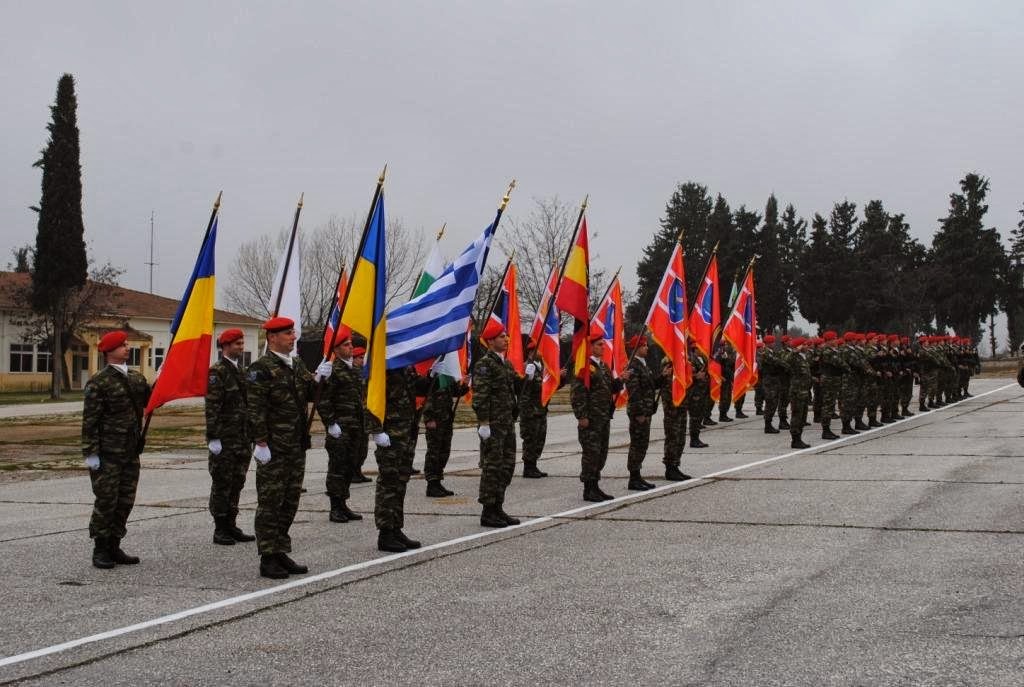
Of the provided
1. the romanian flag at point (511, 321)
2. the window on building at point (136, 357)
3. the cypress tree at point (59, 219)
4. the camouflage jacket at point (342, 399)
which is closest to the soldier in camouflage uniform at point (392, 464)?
the camouflage jacket at point (342, 399)

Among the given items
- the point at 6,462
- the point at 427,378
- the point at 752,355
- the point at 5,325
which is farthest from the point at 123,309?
the point at 427,378

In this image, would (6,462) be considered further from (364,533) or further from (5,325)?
(5,325)

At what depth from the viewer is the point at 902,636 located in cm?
524

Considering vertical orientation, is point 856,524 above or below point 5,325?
below

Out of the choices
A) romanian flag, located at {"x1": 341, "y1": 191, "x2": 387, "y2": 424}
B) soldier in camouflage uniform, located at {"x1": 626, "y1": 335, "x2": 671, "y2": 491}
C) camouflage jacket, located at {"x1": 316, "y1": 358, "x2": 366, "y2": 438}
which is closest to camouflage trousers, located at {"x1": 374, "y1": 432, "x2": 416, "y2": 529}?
romanian flag, located at {"x1": 341, "y1": 191, "x2": 387, "y2": 424}

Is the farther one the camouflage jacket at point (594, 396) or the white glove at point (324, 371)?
the camouflage jacket at point (594, 396)

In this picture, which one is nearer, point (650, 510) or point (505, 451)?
point (505, 451)

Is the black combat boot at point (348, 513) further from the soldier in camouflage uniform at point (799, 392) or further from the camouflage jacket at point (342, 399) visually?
the soldier in camouflage uniform at point (799, 392)

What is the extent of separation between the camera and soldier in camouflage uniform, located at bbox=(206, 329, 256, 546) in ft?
28.5

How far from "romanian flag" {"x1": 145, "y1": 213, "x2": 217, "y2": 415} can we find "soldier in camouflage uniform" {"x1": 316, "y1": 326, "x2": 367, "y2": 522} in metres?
1.50

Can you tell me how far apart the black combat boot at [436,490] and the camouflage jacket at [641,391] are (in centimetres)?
234

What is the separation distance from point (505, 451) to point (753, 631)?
3979 millimetres

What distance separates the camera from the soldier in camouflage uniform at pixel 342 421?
9688 mm

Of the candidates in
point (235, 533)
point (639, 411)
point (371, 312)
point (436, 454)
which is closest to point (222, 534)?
point (235, 533)
